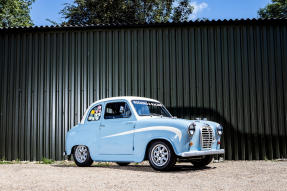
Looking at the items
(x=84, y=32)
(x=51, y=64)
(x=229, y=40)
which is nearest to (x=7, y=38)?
(x=51, y=64)

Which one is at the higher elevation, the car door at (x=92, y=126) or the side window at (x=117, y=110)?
the side window at (x=117, y=110)

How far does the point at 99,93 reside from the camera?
1198 cm

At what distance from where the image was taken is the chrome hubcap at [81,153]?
30.9 ft

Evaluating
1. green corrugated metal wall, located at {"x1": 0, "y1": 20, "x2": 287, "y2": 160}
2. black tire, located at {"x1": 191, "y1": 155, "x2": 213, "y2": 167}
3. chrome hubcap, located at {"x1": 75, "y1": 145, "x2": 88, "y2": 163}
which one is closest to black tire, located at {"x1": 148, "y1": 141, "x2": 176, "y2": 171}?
black tire, located at {"x1": 191, "y1": 155, "x2": 213, "y2": 167}

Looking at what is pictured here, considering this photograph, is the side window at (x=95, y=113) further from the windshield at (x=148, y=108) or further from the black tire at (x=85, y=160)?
the windshield at (x=148, y=108)

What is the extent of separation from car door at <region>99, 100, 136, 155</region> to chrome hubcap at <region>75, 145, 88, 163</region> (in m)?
0.68

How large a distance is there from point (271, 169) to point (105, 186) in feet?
14.3

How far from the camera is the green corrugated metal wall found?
11.4 m

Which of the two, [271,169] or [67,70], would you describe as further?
[67,70]

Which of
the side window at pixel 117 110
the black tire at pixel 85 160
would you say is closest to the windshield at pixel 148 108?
the side window at pixel 117 110

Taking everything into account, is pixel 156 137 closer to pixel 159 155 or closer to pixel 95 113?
pixel 159 155

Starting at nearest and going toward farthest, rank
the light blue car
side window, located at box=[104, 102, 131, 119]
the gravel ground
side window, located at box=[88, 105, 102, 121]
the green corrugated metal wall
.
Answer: the gravel ground → the light blue car → side window, located at box=[104, 102, 131, 119] → side window, located at box=[88, 105, 102, 121] → the green corrugated metal wall

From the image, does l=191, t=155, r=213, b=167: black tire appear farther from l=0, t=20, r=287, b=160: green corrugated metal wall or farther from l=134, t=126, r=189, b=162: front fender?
l=0, t=20, r=287, b=160: green corrugated metal wall

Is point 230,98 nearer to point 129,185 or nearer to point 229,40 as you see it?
point 229,40
